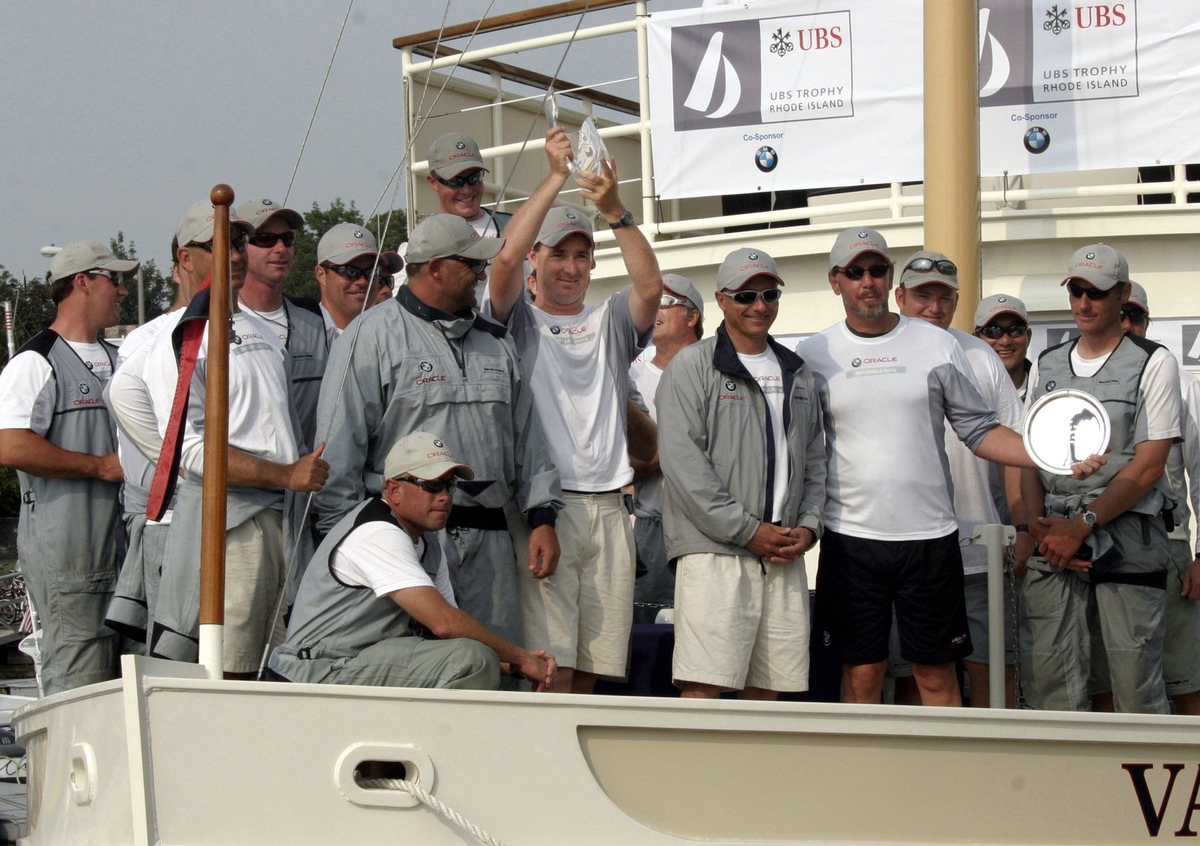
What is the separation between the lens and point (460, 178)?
570 centimetres

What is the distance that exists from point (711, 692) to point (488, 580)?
0.76m

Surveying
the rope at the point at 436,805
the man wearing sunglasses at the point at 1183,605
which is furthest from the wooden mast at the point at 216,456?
the man wearing sunglasses at the point at 1183,605

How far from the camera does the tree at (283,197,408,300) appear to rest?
219 inches

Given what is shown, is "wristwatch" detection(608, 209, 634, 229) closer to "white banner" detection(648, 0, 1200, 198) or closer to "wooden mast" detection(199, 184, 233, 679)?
"wooden mast" detection(199, 184, 233, 679)

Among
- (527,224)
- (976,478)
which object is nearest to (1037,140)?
(976,478)

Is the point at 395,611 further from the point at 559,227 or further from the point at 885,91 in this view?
the point at 885,91

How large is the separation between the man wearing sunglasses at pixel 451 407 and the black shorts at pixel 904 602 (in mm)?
940

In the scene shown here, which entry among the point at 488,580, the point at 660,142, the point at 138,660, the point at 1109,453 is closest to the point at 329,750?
the point at 138,660

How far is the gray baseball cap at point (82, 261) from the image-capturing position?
216 inches

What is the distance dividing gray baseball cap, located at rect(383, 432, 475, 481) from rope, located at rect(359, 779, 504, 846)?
32.7 inches

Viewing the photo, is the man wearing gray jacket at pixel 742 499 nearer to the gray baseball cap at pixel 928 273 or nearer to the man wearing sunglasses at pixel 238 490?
the gray baseball cap at pixel 928 273

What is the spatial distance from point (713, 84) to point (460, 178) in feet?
9.42

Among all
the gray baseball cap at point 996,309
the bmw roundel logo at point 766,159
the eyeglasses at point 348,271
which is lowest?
the gray baseball cap at point 996,309

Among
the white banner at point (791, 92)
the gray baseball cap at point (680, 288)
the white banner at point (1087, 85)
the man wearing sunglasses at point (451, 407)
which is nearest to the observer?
the man wearing sunglasses at point (451, 407)
